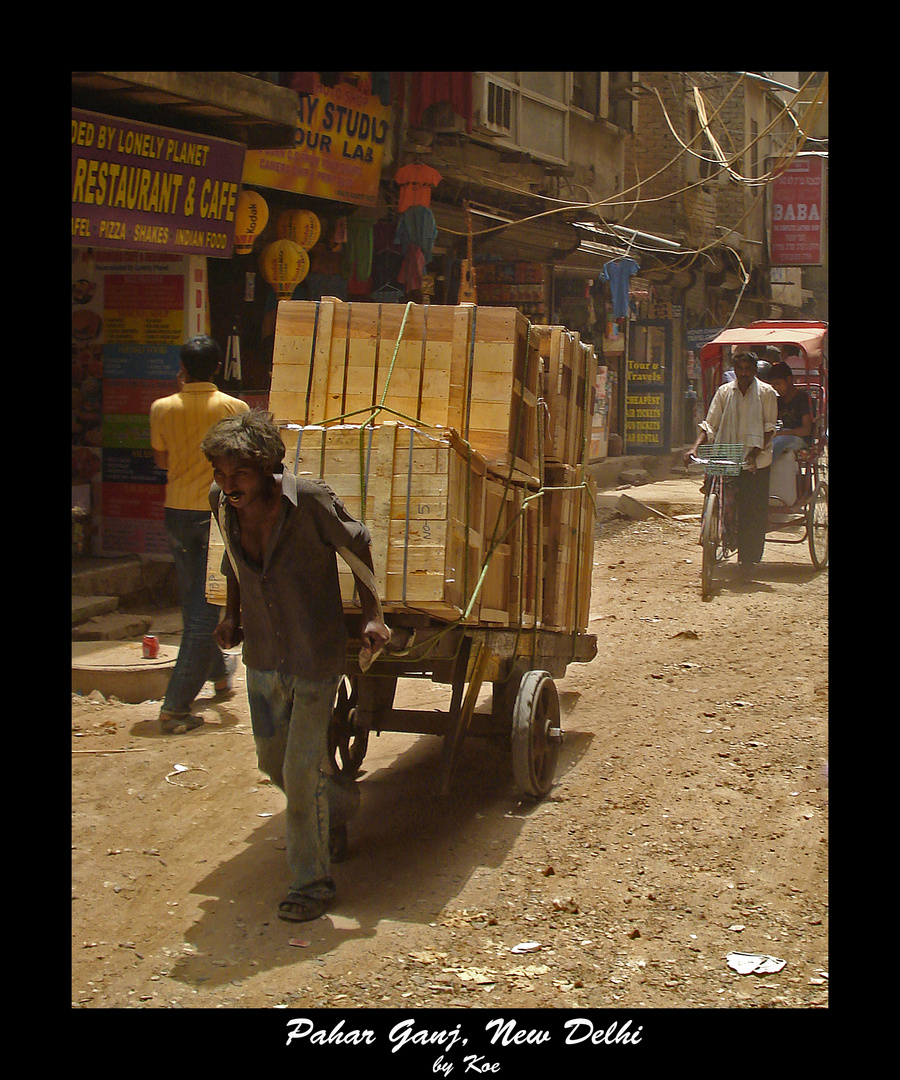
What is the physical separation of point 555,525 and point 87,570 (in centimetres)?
464

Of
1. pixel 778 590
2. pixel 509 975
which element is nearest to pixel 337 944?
pixel 509 975

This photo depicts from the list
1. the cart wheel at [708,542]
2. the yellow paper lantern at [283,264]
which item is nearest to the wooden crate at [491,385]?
the cart wheel at [708,542]

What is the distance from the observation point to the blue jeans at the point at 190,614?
6441mm

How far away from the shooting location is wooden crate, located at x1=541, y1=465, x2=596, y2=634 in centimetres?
589

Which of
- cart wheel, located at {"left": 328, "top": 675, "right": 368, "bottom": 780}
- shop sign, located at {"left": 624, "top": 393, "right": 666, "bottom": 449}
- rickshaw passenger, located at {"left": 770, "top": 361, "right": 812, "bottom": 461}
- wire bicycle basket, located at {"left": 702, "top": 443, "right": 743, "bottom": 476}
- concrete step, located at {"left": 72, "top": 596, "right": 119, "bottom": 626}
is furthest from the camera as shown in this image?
shop sign, located at {"left": 624, "top": 393, "right": 666, "bottom": 449}

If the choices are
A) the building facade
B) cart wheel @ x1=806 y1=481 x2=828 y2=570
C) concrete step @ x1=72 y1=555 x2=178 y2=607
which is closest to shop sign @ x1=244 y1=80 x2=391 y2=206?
the building facade

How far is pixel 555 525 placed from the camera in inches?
234

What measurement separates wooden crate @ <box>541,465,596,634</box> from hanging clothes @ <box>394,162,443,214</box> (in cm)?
695

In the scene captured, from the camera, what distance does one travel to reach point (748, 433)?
34.1 ft

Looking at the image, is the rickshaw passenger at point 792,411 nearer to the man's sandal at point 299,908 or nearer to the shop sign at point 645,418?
the man's sandal at point 299,908

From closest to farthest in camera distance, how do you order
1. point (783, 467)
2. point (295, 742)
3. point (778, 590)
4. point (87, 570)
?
point (295, 742) < point (87, 570) < point (778, 590) < point (783, 467)

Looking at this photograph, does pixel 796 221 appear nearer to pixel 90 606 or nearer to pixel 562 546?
pixel 90 606

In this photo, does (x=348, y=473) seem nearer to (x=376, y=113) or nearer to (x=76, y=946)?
(x=76, y=946)

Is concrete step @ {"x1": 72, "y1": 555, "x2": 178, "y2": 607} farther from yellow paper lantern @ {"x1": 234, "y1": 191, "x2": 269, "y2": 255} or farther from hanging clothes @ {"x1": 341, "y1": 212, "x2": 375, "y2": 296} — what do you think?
hanging clothes @ {"x1": 341, "y1": 212, "x2": 375, "y2": 296}
